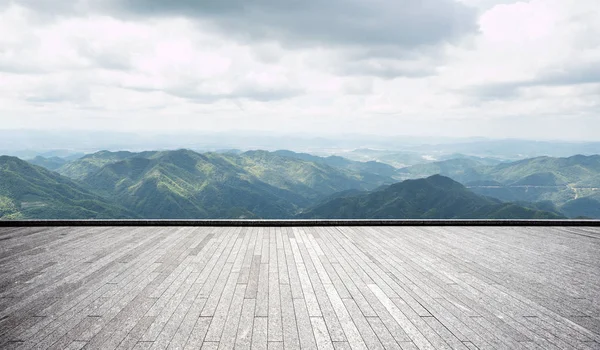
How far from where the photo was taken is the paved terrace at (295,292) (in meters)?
4.60

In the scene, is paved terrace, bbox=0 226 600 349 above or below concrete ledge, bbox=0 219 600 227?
below

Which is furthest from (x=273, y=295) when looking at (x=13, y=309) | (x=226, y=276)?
(x=13, y=309)

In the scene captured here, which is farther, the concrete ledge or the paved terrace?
the concrete ledge

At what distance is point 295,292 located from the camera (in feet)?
20.0

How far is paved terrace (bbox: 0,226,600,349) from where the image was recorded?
4.60 metres

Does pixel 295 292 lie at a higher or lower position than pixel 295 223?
lower

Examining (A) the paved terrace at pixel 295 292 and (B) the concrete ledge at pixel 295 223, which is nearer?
(A) the paved terrace at pixel 295 292

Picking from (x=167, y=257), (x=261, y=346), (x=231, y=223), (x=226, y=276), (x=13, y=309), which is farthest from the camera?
(x=231, y=223)

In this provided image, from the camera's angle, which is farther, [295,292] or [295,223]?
[295,223]

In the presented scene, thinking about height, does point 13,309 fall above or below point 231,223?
below

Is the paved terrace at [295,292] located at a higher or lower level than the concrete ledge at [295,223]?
lower

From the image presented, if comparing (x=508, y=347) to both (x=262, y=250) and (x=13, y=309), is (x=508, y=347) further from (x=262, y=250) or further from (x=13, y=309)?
(x=13, y=309)

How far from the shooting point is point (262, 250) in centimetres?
888

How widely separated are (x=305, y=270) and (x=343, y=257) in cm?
139
